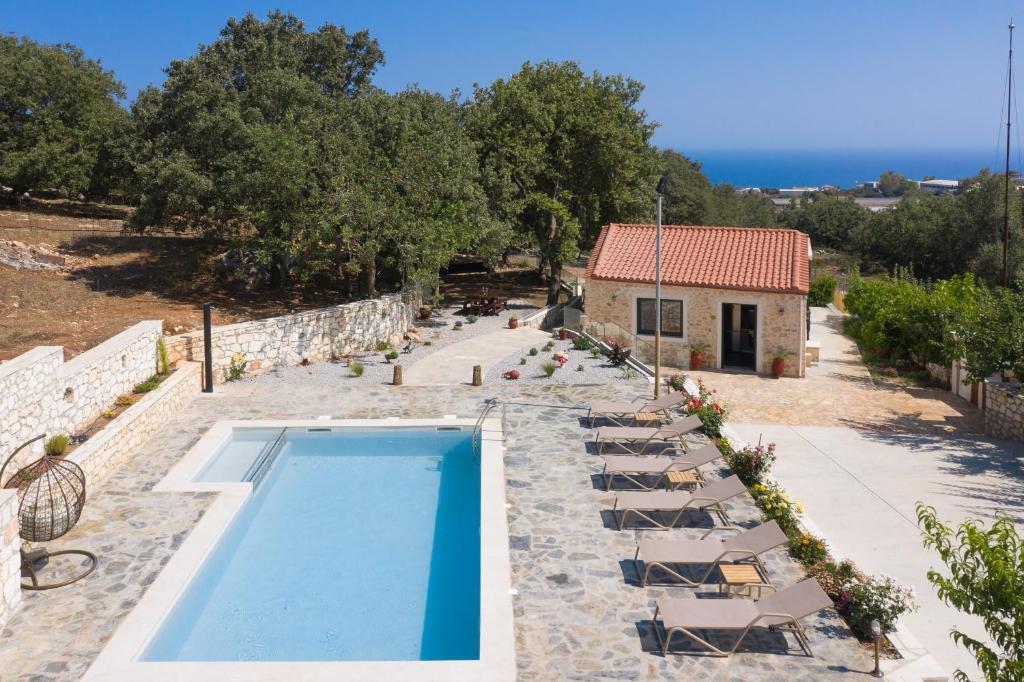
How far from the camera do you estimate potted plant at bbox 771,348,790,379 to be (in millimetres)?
25844

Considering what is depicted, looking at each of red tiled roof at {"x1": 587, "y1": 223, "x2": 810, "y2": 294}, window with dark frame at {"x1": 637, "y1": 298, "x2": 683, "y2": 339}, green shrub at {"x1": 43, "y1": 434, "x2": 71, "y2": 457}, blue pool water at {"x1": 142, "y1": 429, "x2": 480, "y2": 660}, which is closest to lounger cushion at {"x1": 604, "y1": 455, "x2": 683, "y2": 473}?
blue pool water at {"x1": 142, "y1": 429, "x2": 480, "y2": 660}

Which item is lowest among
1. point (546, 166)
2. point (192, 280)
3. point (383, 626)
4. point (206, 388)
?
point (383, 626)

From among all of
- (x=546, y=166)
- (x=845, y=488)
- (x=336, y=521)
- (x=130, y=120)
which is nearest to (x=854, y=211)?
(x=546, y=166)

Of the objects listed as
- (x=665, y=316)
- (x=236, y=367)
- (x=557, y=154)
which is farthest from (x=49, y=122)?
(x=665, y=316)

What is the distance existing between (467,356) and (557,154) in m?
14.0

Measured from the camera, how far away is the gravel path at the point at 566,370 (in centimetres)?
2073

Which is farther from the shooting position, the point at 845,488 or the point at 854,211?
the point at 854,211

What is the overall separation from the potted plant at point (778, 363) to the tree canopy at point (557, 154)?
10.5 metres

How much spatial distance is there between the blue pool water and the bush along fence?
14.7ft

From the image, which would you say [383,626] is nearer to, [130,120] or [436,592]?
[436,592]

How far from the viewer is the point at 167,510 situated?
12859 millimetres

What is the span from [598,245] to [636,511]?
58.3 ft

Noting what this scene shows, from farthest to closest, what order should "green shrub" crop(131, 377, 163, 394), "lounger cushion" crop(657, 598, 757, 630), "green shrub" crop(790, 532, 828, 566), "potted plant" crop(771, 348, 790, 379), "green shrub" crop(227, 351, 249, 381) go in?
1. "potted plant" crop(771, 348, 790, 379)
2. "green shrub" crop(227, 351, 249, 381)
3. "green shrub" crop(131, 377, 163, 394)
4. "green shrub" crop(790, 532, 828, 566)
5. "lounger cushion" crop(657, 598, 757, 630)

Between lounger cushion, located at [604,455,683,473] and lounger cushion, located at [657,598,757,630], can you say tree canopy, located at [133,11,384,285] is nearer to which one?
lounger cushion, located at [604,455,683,473]
